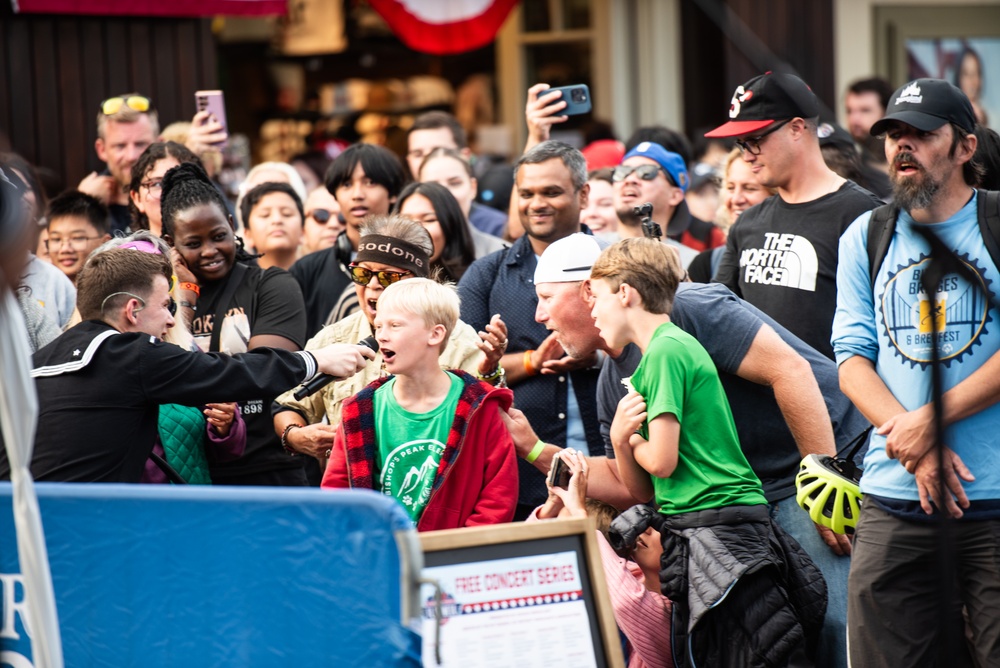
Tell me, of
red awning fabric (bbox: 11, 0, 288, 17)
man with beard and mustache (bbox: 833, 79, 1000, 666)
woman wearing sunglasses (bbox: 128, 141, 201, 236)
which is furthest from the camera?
red awning fabric (bbox: 11, 0, 288, 17)

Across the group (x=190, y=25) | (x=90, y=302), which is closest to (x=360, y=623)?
(x=90, y=302)

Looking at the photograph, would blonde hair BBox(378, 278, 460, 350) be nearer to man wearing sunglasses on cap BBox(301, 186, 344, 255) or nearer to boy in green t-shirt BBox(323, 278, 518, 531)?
boy in green t-shirt BBox(323, 278, 518, 531)

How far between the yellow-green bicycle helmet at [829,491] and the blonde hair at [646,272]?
0.63 metres

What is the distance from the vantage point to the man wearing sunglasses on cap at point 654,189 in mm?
5738

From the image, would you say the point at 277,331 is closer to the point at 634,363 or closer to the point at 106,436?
the point at 106,436

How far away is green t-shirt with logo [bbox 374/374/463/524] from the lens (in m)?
3.71

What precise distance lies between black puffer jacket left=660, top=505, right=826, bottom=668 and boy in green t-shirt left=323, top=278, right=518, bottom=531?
21.3 inches

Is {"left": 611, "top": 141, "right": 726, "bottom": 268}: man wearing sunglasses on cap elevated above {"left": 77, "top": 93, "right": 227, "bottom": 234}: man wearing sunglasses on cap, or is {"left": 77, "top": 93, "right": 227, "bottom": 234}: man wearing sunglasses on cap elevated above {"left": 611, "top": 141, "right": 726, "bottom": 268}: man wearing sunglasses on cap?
{"left": 77, "top": 93, "right": 227, "bottom": 234}: man wearing sunglasses on cap

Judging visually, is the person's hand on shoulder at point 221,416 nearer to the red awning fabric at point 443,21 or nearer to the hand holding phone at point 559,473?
the hand holding phone at point 559,473

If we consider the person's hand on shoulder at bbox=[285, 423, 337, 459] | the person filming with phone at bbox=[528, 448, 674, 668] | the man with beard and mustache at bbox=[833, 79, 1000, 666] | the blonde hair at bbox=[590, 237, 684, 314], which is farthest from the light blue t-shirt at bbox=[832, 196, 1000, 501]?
the person's hand on shoulder at bbox=[285, 423, 337, 459]

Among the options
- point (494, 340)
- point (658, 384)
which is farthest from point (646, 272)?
point (494, 340)

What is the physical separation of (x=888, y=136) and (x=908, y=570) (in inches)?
47.8

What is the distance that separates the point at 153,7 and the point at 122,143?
183 cm

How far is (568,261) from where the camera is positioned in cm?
418
